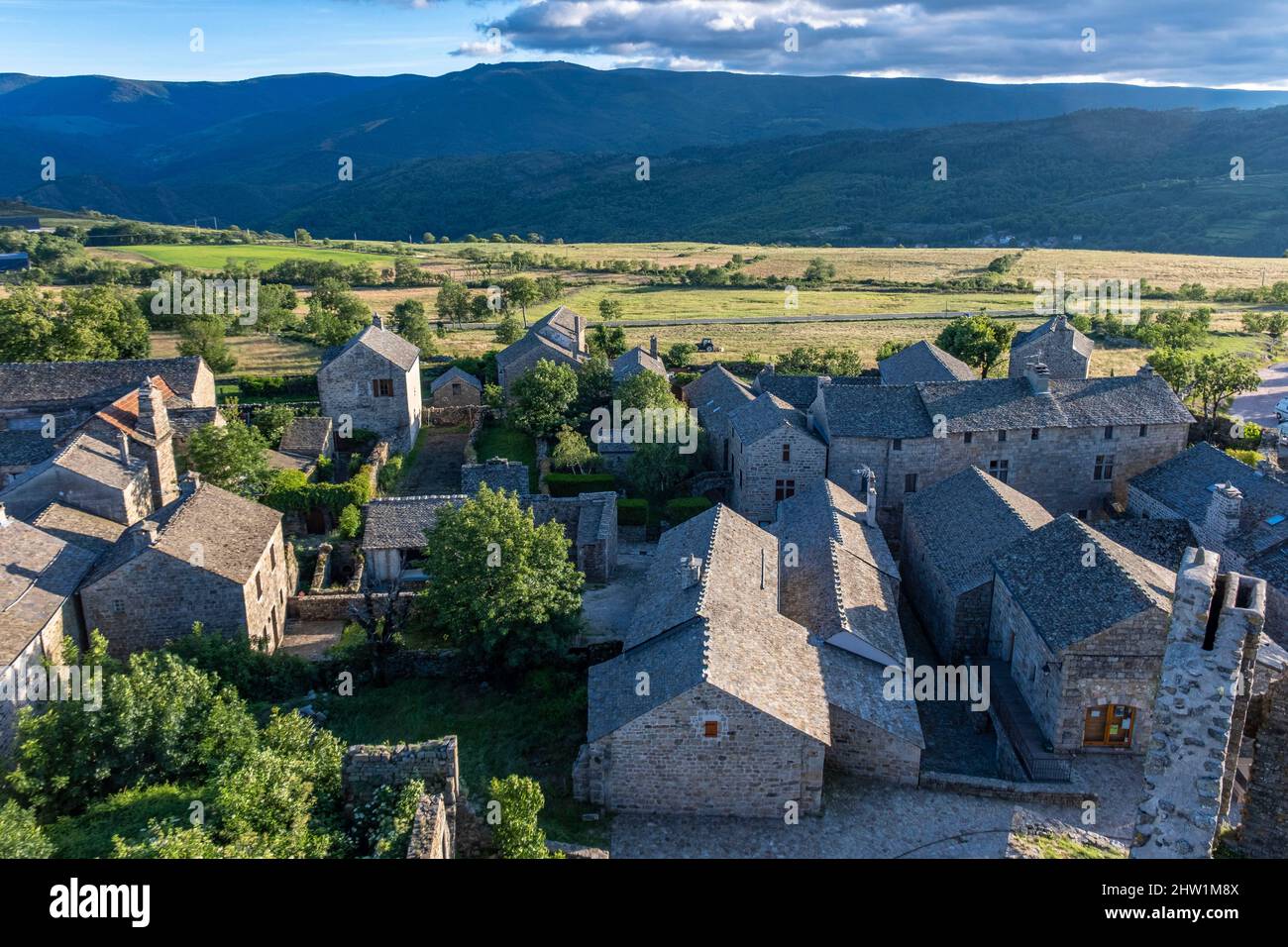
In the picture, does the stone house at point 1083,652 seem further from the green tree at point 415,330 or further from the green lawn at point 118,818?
the green tree at point 415,330

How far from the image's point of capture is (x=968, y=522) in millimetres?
36500

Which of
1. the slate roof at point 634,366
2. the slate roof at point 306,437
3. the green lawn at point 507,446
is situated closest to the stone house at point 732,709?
the green lawn at point 507,446

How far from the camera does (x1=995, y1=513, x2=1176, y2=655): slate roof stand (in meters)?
26.3

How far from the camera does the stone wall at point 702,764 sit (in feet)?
77.3

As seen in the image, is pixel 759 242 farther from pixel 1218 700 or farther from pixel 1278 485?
pixel 1218 700

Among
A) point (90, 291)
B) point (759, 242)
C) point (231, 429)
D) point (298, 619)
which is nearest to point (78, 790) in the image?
point (298, 619)

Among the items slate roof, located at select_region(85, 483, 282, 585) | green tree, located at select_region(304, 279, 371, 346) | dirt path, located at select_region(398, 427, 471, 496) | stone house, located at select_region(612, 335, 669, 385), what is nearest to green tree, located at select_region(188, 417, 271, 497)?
slate roof, located at select_region(85, 483, 282, 585)

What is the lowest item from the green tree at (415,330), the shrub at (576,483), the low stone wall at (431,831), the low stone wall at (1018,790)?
the low stone wall at (1018,790)

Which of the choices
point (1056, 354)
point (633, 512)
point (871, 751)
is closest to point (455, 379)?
point (633, 512)

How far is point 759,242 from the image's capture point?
196m

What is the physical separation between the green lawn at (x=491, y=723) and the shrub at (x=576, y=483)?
1899 centimetres

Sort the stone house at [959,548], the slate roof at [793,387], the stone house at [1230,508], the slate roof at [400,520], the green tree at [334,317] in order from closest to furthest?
1. the stone house at [1230,508]
2. the stone house at [959,548]
3. the slate roof at [400,520]
4. the slate roof at [793,387]
5. the green tree at [334,317]

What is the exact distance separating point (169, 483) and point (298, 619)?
10199 millimetres

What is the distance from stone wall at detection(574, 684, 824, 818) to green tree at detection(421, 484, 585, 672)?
22.4 feet
